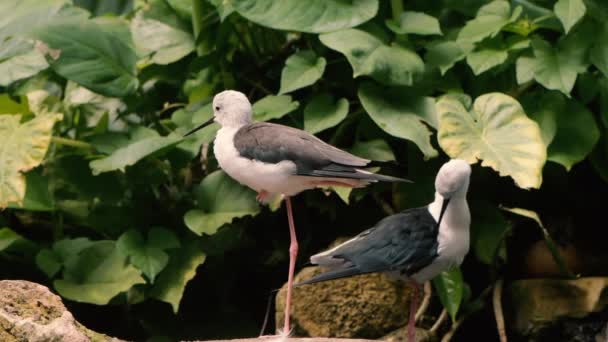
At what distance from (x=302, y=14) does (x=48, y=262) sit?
55.5 inches

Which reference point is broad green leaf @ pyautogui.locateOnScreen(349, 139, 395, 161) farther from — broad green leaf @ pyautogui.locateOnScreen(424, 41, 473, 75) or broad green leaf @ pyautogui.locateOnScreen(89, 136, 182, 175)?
broad green leaf @ pyautogui.locateOnScreen(89, 136, 182, 175)

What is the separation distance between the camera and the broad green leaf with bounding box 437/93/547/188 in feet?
9.27

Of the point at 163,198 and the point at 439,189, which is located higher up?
the point at 439,189

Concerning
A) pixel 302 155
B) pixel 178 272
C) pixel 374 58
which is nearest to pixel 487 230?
pixel 374 58

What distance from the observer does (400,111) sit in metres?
3.37

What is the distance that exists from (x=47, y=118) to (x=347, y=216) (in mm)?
1274

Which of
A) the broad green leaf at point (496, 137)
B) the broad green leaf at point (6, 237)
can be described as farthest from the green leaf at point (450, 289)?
the broad green leaf at point (6, 237)

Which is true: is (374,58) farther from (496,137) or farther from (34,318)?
(34,318)

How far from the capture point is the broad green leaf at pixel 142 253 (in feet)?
11.2

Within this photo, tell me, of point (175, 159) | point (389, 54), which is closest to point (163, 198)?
point (175, 159)

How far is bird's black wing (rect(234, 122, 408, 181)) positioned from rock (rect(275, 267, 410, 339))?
114 cm

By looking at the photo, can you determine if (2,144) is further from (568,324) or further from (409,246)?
(568,324)

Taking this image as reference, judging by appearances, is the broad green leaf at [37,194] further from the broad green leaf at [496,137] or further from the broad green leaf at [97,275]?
the broad green leaf at [496,137]

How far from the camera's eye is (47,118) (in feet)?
11.1
